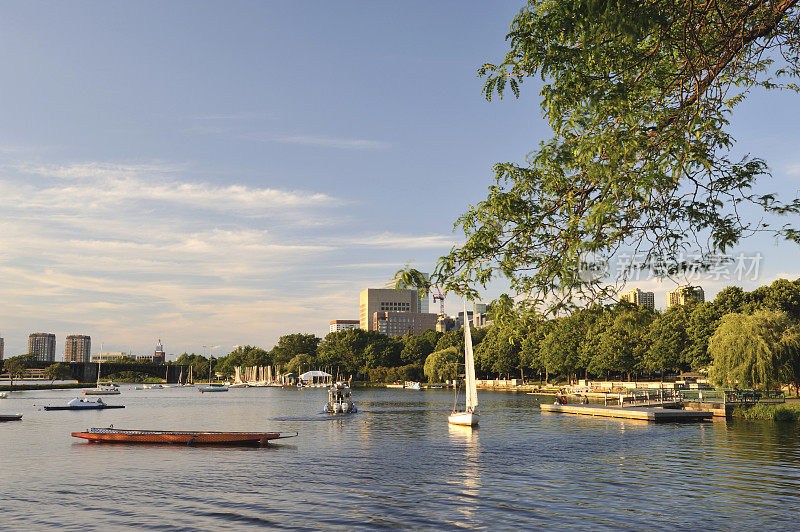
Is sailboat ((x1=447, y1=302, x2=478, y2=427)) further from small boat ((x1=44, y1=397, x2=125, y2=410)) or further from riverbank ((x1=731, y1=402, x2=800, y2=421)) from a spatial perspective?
small boat ((x1=44, y1=397, x2=125, y2=410))

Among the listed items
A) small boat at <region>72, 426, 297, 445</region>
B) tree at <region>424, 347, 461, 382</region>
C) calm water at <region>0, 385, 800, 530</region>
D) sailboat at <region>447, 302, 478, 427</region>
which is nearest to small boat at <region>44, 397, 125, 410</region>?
calm water at <region>0, 385, 800, 530</region>

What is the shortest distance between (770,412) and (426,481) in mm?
42593

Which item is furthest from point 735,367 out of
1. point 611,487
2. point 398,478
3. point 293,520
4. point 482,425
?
point 293,520

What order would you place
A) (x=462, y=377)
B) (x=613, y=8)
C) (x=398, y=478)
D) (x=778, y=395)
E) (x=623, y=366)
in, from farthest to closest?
(x=462, y=377) < (x=623, y=366) < (x=778, y=395) < (x=398, y=478) < (x=613, y=8)

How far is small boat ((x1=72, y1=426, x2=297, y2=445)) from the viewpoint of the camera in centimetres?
5081

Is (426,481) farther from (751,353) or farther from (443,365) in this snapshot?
(443,365)

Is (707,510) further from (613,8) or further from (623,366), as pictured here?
(623,366)

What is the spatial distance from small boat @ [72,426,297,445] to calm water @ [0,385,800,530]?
1.34 metres

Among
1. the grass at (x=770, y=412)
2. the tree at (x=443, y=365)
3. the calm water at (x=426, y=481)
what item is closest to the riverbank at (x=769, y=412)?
the grass at (x=770, y=412)

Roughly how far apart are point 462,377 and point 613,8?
183035 mm

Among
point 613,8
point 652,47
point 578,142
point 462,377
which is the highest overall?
point 652,47

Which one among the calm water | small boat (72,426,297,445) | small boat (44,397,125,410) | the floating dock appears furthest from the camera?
small boat (44,397,125,410)

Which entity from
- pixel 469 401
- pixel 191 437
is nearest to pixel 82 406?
pixel 191 437

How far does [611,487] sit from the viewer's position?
31375 mm
